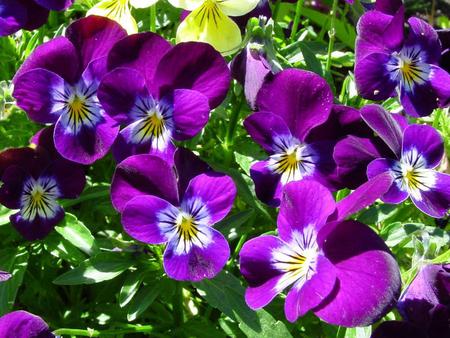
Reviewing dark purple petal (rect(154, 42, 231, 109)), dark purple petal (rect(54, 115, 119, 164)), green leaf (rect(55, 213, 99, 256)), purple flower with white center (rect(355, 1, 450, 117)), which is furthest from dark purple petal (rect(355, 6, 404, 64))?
green leaf (rect(55, 213, 99, 256))

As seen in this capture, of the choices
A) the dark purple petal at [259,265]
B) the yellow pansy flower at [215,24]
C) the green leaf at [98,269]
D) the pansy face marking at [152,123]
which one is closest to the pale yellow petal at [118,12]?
the yellow pansy flower at [215,24]

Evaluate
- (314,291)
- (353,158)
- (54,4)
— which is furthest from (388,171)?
(54,4)

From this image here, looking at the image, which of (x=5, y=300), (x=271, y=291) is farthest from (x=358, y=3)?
(x=5, y=300)

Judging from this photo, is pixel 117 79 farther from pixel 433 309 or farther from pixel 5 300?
pixel 433 309

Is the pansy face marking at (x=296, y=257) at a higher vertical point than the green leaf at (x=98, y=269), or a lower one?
higher

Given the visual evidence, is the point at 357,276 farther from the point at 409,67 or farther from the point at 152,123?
the point at 409,67

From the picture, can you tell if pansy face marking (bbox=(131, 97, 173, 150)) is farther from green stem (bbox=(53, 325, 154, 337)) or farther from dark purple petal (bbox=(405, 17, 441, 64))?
dark purple petal (bbox=(405, 17, 441, 64))

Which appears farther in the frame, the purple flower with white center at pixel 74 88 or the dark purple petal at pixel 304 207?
the purple flower with white center at pixel 74 88

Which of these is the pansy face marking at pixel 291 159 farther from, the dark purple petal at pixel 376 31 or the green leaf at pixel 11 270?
the green leaf at pixel 11 270
